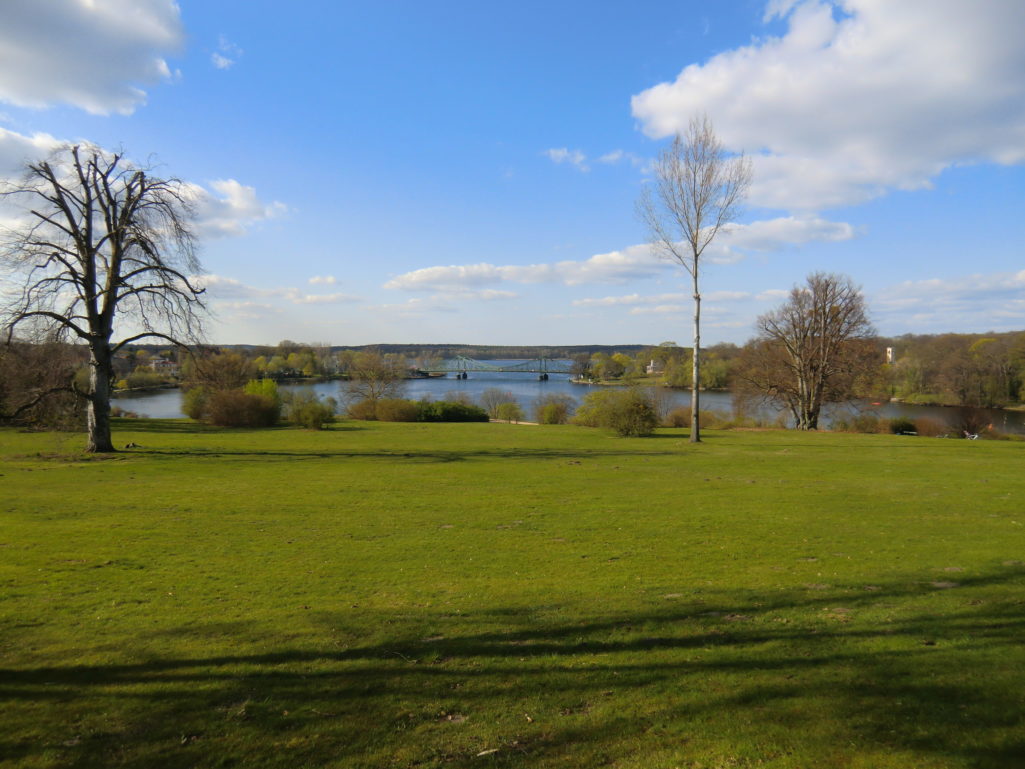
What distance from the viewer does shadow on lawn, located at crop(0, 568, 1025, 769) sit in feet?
11.1

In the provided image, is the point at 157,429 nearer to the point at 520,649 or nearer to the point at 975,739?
the point at 520,649

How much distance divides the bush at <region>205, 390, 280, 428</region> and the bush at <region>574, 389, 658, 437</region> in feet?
65.2

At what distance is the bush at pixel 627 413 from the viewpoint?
2680 centimetres

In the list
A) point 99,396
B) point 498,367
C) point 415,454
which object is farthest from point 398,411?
point 498,367

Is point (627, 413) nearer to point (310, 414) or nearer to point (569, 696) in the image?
point (310, 414)

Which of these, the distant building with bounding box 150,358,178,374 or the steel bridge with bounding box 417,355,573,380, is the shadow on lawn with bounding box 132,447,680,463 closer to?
the distant building with bounding box 150,358,178,374

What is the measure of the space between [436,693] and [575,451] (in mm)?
17635

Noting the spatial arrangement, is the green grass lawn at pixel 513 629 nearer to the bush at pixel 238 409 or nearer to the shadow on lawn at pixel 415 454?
the shadow on lawn at pixel 415 454

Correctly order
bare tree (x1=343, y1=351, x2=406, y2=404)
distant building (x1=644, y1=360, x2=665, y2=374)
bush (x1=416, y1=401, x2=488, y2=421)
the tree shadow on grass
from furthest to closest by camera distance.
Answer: distant building (x1=644, y1=360, x2=665, y2=374)
bare tree (x1=343, y1=351, x2=406, y2=404)
bush (x1=416, y1=401, x2=488, y2=421)
the tree shadow on grass

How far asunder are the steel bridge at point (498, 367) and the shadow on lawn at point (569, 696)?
11012 cm

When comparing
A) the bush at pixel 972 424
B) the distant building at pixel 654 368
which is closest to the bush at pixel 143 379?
the distant building at pixel 654 368

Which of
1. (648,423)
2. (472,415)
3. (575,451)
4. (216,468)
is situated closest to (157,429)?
(216,468)

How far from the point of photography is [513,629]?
5262mm

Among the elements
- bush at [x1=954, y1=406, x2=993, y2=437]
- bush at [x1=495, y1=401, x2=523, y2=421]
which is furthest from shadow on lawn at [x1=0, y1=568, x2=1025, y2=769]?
bush at [x1=495, y1=401, x2=523, y2=421]
